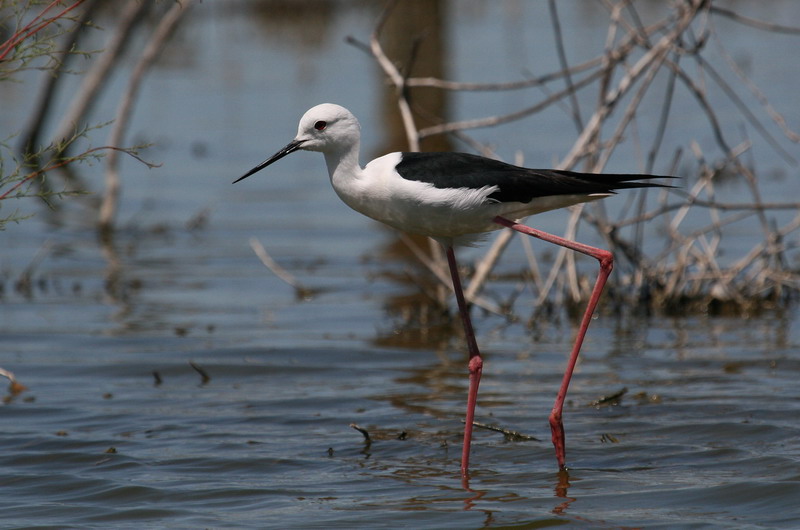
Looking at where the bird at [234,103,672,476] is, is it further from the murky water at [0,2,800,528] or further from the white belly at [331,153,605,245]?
the murky water at [0,2,800,528]

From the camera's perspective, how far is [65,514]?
5348 mm

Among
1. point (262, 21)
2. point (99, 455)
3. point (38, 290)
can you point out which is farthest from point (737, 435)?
point (262, 21)

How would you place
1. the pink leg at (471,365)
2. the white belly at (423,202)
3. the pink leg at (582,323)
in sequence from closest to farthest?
1. the white belly at (423,202)
2. the pink leg at (582,323)
3. the pink leg at (471,365)

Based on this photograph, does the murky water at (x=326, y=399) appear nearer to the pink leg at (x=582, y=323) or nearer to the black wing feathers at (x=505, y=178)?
the pink leg at (x=582, y=323)

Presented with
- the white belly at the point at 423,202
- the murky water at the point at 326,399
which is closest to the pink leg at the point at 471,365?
the murky water at the point at 326,399

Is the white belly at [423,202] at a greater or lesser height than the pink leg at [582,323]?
greater

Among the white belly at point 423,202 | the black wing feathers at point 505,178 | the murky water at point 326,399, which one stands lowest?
the murky water at point 326,399

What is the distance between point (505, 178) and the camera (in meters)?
5.39

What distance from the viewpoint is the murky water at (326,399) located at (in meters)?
5.36

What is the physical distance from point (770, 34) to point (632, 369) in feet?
72.4

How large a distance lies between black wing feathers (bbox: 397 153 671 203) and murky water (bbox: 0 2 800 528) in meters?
1.34

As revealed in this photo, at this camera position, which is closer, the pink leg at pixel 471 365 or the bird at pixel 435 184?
the bird at pixel 435 184

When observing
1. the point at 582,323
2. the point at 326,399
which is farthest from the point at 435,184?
the point at 326,399

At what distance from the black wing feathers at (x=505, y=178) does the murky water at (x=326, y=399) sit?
1.34 metres
